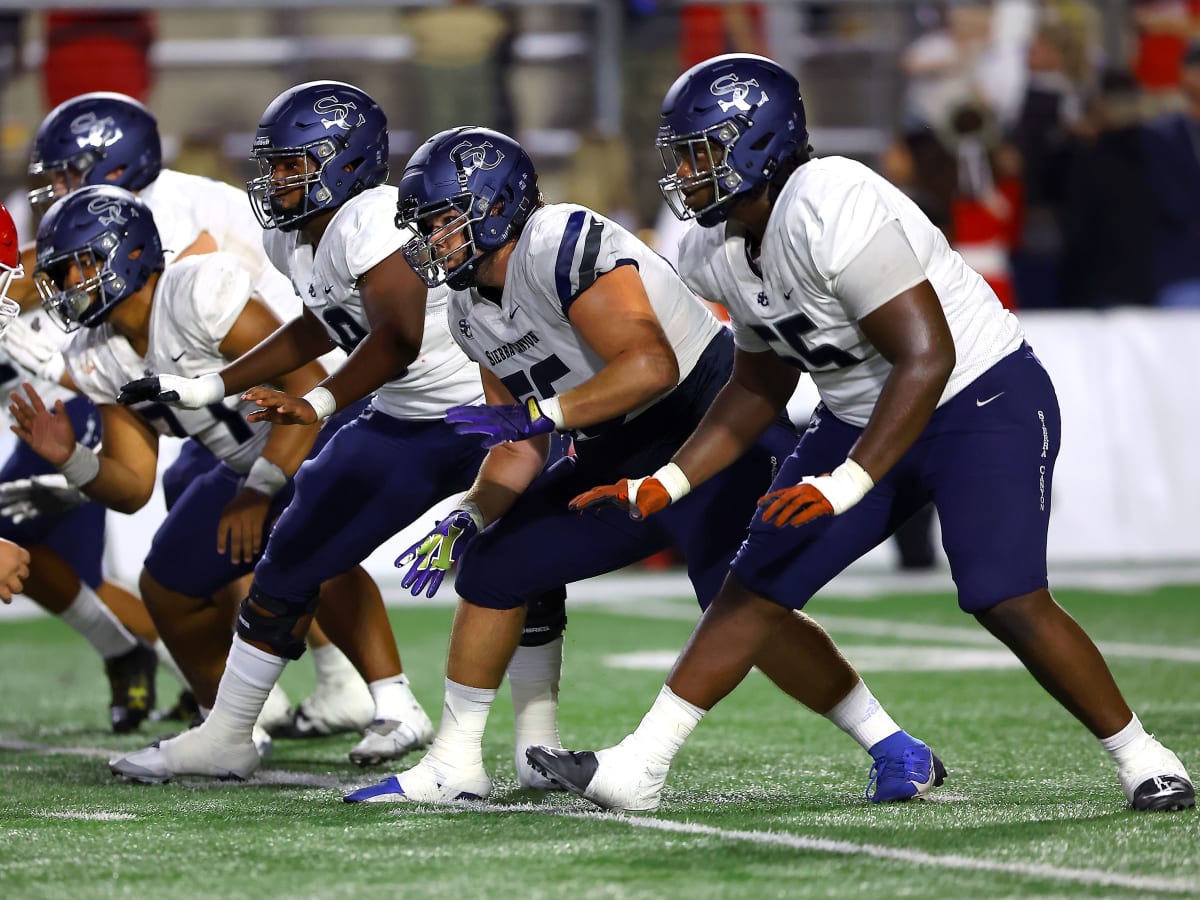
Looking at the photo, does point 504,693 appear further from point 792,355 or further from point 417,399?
point 792,355

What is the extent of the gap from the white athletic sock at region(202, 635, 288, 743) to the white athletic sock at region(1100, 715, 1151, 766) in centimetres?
193

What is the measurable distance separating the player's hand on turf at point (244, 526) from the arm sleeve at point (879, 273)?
5.47ft

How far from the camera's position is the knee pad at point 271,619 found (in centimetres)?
467

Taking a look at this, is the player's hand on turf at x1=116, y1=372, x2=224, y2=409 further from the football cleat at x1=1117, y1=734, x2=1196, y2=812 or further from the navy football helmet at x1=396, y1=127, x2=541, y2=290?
the football cleat at x1=1117, y1=734, x2=1196, y2=812

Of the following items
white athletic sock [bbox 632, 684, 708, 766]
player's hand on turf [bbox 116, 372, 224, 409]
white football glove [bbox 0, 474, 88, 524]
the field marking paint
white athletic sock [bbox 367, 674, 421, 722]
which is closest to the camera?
the field marking paint

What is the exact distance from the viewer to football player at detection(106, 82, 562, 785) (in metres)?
4.58

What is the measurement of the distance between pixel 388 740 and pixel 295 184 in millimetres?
1424

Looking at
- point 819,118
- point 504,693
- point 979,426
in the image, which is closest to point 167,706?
point 504,693

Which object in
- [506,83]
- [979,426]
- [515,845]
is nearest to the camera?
[515,845]

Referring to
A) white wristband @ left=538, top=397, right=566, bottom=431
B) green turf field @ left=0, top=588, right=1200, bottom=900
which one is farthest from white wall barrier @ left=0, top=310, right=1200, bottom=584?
white wristband @ left=538, top=397, right=566, bottom=431

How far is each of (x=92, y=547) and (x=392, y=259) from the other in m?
2.29

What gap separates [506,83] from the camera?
1068cm

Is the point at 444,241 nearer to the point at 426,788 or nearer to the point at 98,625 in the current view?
the point at 426,788

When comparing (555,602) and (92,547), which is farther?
(92,547)
